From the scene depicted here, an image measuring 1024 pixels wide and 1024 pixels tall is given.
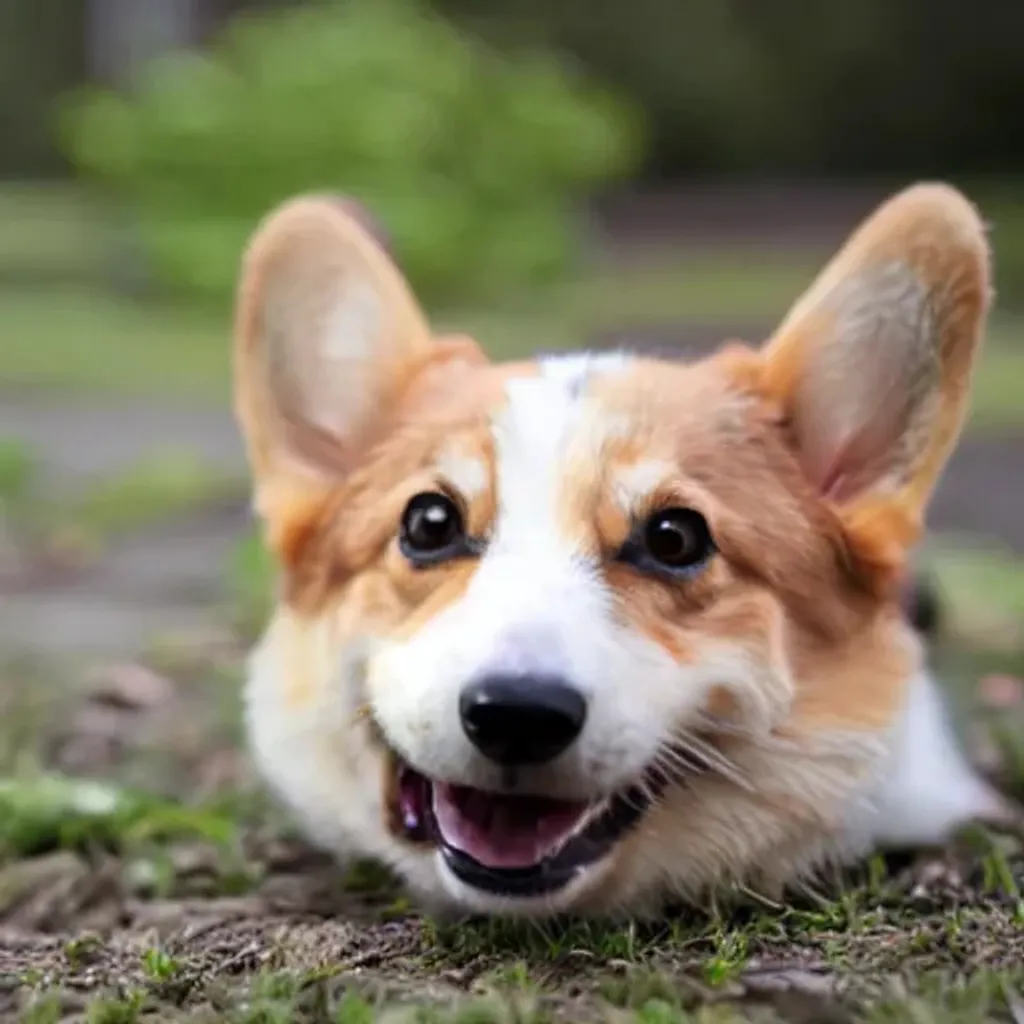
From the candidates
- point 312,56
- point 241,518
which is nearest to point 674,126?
point 312,56

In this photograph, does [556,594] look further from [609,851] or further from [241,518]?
[241,518]

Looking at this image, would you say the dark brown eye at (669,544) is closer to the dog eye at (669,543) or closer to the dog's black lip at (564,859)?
the dog eye at (669,543)

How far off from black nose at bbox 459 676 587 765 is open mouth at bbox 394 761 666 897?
0.16 meters

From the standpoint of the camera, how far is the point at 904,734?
2777mm

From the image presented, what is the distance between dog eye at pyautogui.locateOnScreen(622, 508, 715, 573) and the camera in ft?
8.14

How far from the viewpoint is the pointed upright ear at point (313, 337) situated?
299 cm

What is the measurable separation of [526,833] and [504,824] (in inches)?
1.4

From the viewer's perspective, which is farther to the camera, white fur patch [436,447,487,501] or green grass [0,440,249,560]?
green grass [0,440,249,560]

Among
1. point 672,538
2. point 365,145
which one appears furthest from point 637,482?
point 365,145

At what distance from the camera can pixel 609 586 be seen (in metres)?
2.41

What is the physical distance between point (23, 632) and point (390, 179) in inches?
265

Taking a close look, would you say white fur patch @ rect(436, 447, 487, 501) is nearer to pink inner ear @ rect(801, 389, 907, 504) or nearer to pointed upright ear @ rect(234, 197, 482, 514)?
pointed upright ear @ rect(234, 197, 482, 514)

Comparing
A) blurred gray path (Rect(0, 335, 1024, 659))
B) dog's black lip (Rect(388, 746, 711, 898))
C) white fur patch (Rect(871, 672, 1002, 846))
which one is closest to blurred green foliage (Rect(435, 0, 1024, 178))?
blurred gray path (Rect(0, 335, 1024, 659))

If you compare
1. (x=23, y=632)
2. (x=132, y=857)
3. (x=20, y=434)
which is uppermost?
(x=132, y=857)
